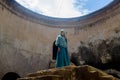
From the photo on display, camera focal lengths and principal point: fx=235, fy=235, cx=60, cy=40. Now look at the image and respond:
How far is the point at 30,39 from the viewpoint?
13.8 m

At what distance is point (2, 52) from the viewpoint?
472 inches

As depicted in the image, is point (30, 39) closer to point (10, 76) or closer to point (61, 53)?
point (10, 76)

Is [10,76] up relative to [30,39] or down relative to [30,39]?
down

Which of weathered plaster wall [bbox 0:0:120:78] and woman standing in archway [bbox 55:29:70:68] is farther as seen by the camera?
weathered plaster wall [bbox 0:0:120:78]

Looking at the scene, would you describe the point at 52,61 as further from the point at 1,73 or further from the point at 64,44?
the point at 64,44

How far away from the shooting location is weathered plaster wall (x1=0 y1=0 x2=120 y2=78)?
1238cm

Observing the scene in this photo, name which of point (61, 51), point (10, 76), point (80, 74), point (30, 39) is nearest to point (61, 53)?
point (61, 51)

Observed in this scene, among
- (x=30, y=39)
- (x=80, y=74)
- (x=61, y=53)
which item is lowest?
(x=80, y=74)

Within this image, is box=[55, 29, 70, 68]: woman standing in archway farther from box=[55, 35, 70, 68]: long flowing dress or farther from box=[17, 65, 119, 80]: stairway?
box=[17, 65, 119, 80]: stairway

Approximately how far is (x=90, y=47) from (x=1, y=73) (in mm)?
5372

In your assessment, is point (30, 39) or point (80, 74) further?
point (30, 39)

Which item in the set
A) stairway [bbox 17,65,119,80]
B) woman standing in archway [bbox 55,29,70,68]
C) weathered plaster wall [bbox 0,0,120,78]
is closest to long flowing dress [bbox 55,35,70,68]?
woman standing in archway [bbox 55,29,70,68]

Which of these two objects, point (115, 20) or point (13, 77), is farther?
point (115, 20)

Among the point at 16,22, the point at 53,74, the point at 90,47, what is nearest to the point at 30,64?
the point at 16,22
